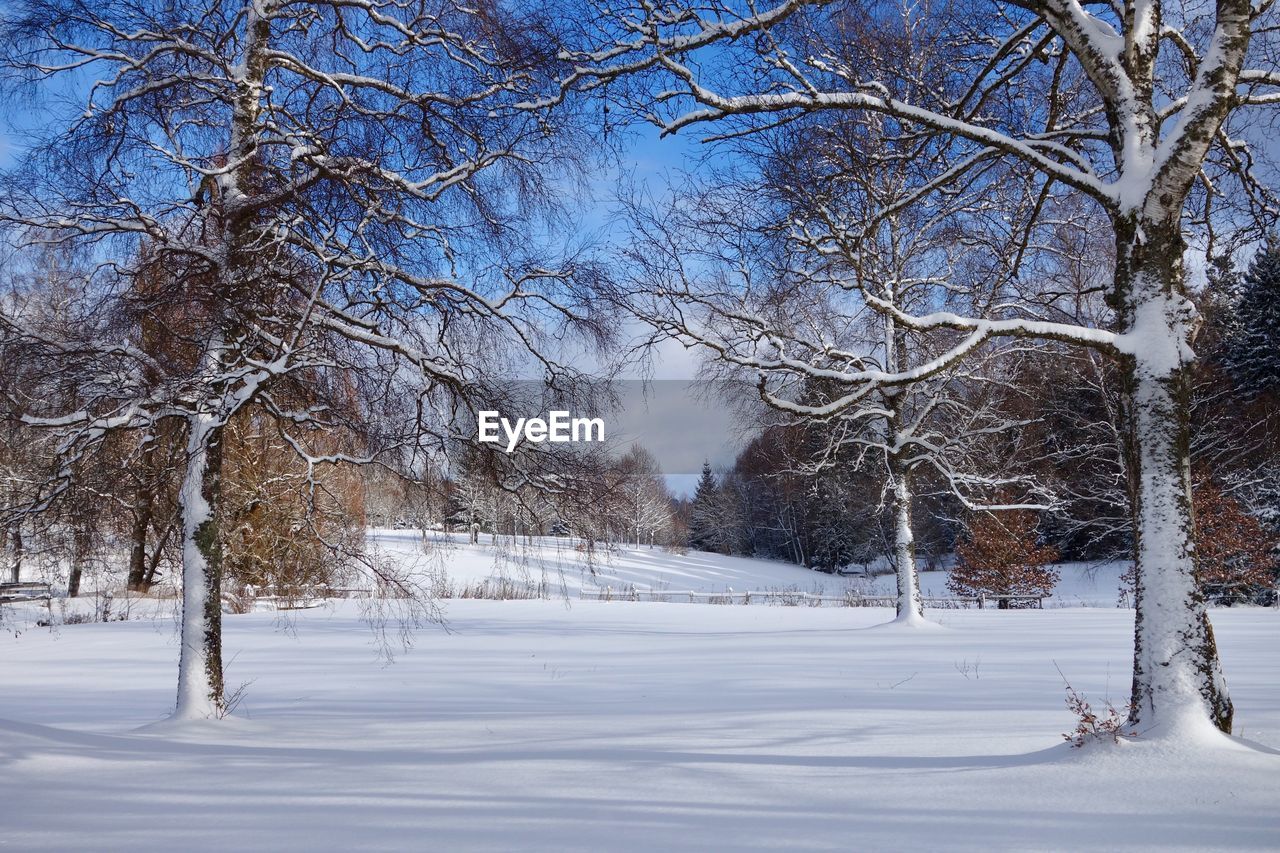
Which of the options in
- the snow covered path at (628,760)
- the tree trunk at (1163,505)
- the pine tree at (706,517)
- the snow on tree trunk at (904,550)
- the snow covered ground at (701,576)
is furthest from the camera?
the pine tree at (706,517)

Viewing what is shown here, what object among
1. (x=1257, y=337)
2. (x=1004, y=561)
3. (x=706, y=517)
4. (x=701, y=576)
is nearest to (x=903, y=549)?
(x=1004, y=561)

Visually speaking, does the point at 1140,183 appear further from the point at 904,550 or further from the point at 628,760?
the point at 904,550

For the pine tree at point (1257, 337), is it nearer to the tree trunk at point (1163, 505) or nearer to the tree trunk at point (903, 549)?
the tree trunk at point (903, 549)

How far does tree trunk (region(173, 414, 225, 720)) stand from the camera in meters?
7.11

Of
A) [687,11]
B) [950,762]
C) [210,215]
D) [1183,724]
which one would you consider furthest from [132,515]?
[1183,724]

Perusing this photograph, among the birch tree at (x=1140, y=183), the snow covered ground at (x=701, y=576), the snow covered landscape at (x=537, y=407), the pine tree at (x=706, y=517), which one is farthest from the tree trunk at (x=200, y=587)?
the pine tree at (x=706, y=517)

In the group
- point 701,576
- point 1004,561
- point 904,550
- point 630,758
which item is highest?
point 904,550

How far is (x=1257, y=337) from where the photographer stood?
27.6 meters

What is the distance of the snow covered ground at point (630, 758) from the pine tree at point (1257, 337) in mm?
19731

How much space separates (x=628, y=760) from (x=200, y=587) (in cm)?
400

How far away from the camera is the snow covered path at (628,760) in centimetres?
396

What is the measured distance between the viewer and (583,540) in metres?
7.24

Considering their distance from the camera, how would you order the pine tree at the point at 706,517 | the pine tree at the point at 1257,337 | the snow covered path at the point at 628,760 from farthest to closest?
the pine tree at the point at 706,517
the pine tree at the point at 1257,337
the snow covered path at the point at 628,760

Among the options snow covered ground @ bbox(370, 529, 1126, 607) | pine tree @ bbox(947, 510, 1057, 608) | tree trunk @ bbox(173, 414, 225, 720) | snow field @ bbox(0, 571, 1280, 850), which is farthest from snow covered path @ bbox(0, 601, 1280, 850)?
snow covered ground @ bbox(370, 529, 1126, 607)
